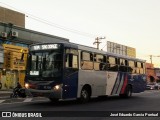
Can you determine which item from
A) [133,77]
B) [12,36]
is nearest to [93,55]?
[133,77]

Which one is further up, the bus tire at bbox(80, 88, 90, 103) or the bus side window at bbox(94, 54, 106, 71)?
the bus side window at bbox(94, 54, 106, 71)

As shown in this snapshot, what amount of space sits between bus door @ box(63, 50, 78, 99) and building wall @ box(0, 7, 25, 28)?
112 feet

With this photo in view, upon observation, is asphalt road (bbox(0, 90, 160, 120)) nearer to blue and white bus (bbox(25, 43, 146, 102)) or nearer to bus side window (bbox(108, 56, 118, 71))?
blue and white bus (bbox(25, 43, 146, 102))

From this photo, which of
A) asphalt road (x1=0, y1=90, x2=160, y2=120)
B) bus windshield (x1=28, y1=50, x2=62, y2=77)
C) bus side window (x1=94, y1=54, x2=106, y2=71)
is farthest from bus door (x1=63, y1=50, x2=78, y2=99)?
bus side window (x1=94, y1=54, x2=106, y2=71)

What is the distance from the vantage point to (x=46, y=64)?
16.1 metres

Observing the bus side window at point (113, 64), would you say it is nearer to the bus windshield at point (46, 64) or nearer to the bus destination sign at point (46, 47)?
the bus destination sign at point (46, 47)

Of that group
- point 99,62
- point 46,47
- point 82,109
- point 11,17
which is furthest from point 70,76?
point 11,17

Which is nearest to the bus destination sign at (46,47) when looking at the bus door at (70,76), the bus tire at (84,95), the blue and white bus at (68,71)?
the blue and white bus at (68,71)

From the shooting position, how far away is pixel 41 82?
52.4ft

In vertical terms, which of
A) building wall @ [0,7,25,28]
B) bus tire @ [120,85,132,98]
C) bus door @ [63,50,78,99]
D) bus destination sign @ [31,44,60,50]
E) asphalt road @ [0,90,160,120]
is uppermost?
building wall @ [0,7,25,28]

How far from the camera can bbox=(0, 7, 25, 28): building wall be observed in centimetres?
4932

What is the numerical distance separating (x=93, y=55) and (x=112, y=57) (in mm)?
2812

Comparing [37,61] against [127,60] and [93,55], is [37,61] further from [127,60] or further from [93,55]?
[127,60]

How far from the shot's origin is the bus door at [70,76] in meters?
16.1
